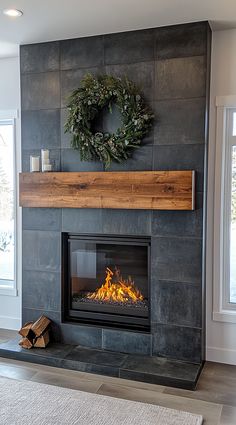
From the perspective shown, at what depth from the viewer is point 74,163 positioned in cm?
357

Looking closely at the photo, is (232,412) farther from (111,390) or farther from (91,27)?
(91,27)

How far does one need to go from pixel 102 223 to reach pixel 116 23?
64.8 inches

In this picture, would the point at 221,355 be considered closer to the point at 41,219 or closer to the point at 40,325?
the point at 40,325

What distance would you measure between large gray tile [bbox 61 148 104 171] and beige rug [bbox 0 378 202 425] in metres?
1.81

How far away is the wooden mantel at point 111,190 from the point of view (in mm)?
3125

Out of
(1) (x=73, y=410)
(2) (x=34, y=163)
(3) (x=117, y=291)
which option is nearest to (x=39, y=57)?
(2) (x=34, y=163)

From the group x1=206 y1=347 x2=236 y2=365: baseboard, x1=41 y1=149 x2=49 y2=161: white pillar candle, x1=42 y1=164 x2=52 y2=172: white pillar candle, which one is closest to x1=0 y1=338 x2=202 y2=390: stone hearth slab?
x1=206 y1=347 x2=236 y2=365: baseboard

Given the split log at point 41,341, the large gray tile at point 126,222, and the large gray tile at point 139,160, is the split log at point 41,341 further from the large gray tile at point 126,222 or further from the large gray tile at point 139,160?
the large gray tile at point 139,160

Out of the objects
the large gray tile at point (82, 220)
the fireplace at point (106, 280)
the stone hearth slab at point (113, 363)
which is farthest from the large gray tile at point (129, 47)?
the stone hearth slab at point (113, 363)

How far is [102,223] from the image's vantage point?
11.5 feet

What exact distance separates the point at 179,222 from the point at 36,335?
161 centimetres

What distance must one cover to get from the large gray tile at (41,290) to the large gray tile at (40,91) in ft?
5.14

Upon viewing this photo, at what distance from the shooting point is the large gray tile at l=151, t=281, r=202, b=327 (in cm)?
326

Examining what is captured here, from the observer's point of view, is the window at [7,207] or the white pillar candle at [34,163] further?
the window at [7,207]
